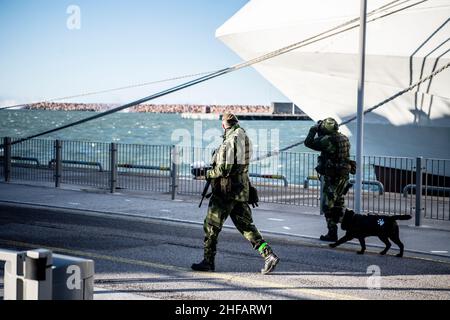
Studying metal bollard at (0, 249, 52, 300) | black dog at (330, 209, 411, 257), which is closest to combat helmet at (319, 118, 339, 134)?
black dog at (330, 209, 411, 257)

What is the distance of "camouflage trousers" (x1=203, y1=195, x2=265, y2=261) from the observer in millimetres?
8227

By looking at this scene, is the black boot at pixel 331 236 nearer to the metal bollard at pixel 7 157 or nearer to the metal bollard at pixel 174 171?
the metal bollard at pixel 174 171

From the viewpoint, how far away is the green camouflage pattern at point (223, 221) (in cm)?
823

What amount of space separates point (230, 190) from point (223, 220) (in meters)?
0.36

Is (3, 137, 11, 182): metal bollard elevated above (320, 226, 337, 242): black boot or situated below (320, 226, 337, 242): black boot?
above

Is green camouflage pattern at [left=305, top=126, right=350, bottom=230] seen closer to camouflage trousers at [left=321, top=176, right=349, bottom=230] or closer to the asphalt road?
camouflage trousers at [left=321, top=176, right=349, bottom=230]

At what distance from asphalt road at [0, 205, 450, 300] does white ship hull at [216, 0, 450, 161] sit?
30.7ft

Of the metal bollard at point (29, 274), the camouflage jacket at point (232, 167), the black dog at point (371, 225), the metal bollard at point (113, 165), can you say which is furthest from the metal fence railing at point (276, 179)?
the metal bollard at point (29, 274)

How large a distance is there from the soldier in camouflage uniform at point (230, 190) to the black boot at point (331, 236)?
8.42 ft

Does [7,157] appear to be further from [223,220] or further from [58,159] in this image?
[223,220]

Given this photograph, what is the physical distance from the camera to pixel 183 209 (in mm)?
14242
